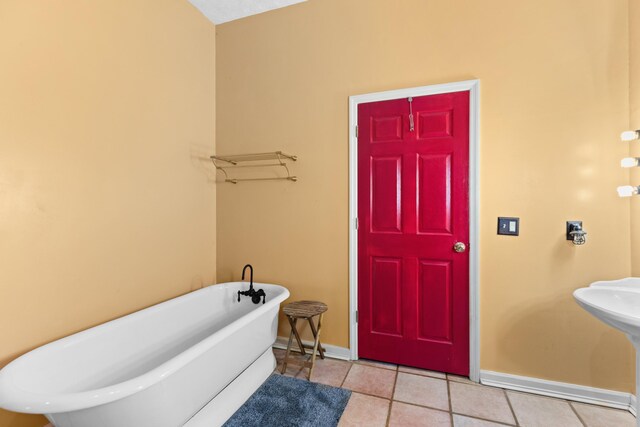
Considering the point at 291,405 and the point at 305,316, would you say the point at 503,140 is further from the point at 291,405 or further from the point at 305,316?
the point at 291,405

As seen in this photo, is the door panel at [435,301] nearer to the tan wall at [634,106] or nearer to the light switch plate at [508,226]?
the light switch plate at [508,226]

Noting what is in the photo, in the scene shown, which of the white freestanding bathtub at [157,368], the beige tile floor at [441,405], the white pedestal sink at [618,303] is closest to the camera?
the white freestanding bathtub at [157,368]

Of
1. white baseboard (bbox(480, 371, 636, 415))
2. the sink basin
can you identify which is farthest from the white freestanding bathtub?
the sink basin

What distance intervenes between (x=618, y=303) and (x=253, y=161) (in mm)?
2614

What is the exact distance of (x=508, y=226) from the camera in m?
1.97

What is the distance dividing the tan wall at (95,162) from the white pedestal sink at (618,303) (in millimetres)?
2605

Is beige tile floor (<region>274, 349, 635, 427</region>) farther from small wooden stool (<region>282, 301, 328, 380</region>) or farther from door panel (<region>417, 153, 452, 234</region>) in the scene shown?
door panel (<region>417, 153, 452, 234</region>)

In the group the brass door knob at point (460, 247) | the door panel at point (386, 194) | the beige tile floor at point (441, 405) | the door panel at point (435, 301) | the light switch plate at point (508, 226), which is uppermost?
the door panel at point (386, 194)

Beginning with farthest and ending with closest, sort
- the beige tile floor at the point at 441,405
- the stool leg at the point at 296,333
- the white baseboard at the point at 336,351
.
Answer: the white baseboard at the point at 336,351 → the stool leg at the point at 296,333 → the beige tile floor at the point at 441,405

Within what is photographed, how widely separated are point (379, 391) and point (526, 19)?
2.65 meters

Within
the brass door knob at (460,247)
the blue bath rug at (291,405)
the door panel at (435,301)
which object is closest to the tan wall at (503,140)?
the brass door knob at (460,247)

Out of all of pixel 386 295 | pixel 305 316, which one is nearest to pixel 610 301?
pixel 386 295

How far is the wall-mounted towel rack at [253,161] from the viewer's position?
248cm

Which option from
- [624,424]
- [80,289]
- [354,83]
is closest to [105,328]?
[80,289]
